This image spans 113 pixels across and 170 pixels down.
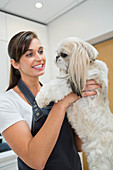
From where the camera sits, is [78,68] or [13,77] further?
[13,77]

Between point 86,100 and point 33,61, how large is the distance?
0.49 meters

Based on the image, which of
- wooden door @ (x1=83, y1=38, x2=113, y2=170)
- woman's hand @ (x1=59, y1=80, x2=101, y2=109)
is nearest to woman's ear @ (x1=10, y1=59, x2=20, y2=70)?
woman's hand @ (x1=59, y1=80, x2=101, y2=109)

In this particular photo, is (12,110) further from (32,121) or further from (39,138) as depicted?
(39,138)

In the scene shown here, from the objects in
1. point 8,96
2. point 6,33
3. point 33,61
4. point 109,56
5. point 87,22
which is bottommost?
point 8,96

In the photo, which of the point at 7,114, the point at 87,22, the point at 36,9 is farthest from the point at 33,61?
the point at 36,9

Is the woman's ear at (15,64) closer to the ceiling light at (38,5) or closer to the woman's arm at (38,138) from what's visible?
the woman's arm at (38,138)

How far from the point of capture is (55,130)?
93 centimetres

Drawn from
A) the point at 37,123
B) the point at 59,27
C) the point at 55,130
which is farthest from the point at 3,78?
the point at 55,130

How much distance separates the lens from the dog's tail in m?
0.98

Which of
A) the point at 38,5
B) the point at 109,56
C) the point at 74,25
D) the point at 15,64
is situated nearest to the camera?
the point at 15,64

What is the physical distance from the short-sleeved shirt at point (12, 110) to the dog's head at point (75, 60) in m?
0.37

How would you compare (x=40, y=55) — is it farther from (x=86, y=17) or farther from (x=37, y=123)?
(x=86, y=17)

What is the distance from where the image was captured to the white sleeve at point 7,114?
1.00 meters

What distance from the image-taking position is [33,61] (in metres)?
1.23
